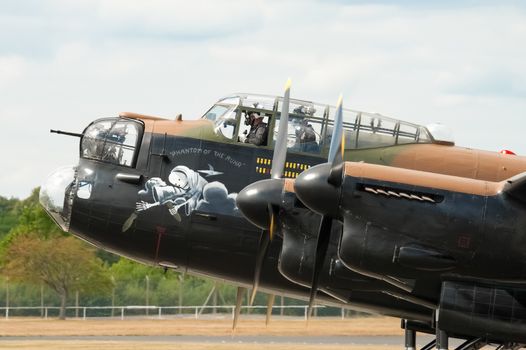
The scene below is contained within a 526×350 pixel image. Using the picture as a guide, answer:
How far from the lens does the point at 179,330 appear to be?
170 feet

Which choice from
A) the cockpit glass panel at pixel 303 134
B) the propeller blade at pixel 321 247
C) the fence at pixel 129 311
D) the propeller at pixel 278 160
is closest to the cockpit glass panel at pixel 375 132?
the cockpit glass panel at pixel 303 134

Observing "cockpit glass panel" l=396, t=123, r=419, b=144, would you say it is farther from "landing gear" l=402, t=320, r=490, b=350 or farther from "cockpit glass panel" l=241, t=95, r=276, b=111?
"landing gear" l=402, t=320, r=490, b=350

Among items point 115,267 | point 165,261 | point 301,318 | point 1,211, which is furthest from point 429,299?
point 1,211

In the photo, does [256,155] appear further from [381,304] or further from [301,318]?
[301,318]

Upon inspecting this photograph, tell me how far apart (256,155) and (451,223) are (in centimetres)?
560

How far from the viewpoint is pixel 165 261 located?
24.6 metres

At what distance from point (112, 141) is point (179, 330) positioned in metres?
28.0

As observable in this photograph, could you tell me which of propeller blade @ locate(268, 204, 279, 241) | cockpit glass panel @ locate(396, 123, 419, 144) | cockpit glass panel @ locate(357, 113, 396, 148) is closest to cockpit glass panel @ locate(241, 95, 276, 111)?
cockpit glass panel @ locate(357, 113, 396, 148)

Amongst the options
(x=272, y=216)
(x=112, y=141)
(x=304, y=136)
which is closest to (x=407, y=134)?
(x=304, y=136)

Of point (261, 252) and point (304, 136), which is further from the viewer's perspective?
point (304, 136)

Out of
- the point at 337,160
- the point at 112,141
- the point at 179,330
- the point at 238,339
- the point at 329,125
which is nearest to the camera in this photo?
the point at 337,160

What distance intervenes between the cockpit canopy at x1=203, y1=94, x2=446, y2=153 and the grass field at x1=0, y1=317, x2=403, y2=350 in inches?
652

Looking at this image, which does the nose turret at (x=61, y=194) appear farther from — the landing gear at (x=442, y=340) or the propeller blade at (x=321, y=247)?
the landing gear at (x=442, y=340)

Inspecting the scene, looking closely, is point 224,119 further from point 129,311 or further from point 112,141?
point 129,311
